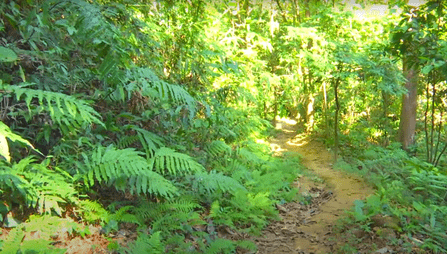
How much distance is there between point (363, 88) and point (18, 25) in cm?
1251

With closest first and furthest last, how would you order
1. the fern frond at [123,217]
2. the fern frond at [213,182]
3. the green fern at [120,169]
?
the green fern at [120,169] → the fern frond at [123,217] → the fern frond at [213,182]

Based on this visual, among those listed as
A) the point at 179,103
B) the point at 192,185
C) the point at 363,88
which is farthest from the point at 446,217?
the point at 363,88

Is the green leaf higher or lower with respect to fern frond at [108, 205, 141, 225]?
higher

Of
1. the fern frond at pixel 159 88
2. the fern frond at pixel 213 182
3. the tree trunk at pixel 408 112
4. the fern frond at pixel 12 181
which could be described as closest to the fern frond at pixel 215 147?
the fern frond at pixel 213 182

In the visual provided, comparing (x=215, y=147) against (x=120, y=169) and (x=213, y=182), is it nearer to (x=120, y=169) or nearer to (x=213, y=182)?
(x=213, y=182)

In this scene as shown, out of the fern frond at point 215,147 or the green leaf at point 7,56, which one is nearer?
the green leaf at point 7,56

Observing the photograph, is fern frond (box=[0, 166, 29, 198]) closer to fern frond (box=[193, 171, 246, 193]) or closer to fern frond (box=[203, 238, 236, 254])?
fern frond (box=[203, 238, 236, 254])

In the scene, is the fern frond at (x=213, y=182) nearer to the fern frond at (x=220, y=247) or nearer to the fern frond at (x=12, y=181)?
the fern frond at (x=220, y=247)

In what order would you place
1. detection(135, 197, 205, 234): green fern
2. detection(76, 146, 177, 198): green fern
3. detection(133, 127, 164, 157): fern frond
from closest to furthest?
1. detection(76, 146, 177, 198): green fern
2. detection(135, 197, 205, 234): green fern
3. detection(133, 127, 164, 157): fern frond

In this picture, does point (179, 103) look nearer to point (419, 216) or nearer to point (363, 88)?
point (419, 216)

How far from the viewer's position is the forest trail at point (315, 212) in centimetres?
485

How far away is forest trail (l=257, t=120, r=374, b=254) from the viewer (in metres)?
4.85

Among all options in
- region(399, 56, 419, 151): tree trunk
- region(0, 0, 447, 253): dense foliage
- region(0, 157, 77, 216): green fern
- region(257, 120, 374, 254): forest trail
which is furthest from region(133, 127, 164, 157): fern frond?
region(399, 56, 419, 151): tree trunk

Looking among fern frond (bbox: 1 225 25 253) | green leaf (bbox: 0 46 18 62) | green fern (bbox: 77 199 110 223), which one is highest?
green leaf (bbox: 0 46 18 62)
